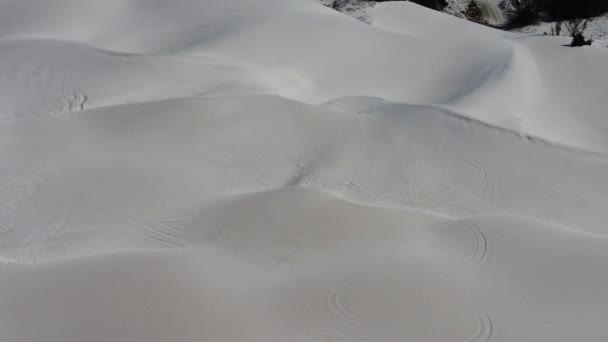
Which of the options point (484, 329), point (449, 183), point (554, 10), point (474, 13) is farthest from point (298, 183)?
point (554, 10)

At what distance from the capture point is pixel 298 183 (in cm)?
463

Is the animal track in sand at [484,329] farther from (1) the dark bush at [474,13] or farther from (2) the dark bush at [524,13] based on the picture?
(1) the dark bush at [474,13]

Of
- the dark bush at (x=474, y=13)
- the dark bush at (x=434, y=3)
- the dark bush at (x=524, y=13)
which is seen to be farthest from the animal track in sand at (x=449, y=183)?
the dark bush at (x=474, y=13)

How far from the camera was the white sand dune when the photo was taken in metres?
3.15

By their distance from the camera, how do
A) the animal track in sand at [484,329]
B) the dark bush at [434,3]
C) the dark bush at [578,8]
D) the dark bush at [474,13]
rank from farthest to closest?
the dark bush at [474,13] < the dark bush at [434,3] < the dark bush at [578,8] < the animal track in sand at [484,329]

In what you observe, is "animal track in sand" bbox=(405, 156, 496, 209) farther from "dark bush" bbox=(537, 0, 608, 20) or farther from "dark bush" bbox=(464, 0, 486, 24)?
"dark bush" bbox=(537, 0, 608, 20)

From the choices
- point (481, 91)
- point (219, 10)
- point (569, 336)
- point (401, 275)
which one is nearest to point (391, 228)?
point (401, 275)

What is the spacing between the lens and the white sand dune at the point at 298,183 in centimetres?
315

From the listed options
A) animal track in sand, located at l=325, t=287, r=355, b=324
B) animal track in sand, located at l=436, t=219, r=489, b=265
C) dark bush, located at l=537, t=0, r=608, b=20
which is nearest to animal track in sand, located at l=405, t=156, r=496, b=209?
animal track in sand, located at l=436, t=219, r=489, b=265

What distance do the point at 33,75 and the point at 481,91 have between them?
16.1 feet

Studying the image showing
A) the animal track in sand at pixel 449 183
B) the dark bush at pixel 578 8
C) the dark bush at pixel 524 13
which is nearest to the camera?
the animal track in sand at pixel 449 183

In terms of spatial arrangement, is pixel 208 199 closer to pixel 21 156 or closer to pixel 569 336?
pixel 21 156

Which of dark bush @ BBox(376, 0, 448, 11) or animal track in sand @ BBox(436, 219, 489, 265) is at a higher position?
dark bush @ BBox(376, 0, 448, 11)

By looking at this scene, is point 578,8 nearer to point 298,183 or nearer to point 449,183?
point 449,183
